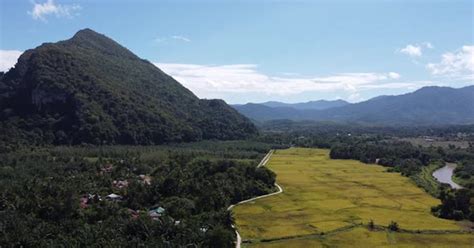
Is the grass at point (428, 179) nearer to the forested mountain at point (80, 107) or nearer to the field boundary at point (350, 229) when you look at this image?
the field boundary at point (350, 229)

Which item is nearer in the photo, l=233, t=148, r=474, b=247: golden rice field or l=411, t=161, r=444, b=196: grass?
l=233, t=148, r=474, b=247: golden rice field

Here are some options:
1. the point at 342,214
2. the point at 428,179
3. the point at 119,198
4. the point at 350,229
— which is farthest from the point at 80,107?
the point at 350,229

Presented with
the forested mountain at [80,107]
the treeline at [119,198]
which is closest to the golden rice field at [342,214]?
the treeline at [119,198]

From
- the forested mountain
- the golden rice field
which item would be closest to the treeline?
the golden rice field

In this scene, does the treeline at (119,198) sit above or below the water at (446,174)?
above

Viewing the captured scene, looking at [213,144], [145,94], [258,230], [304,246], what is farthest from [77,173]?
[145,94]

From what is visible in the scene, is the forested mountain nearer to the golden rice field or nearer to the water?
the golden rice field
